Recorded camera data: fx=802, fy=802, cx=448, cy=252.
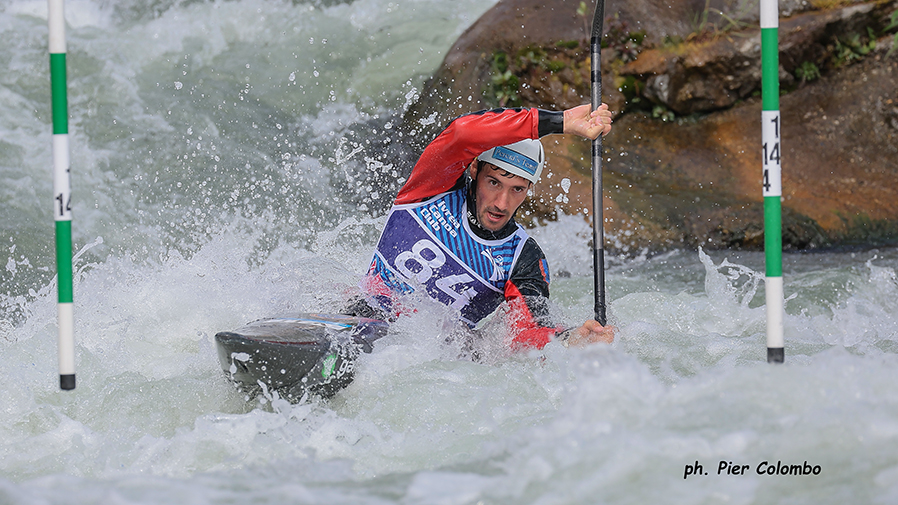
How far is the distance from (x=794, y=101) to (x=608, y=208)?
8.32 feet

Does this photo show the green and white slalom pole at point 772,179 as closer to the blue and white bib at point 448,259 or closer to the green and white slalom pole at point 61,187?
the blue and white bib at point 448,259

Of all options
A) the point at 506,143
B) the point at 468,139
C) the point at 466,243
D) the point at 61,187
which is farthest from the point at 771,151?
the point at 61,187

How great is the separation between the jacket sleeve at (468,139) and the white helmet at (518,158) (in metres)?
0.12

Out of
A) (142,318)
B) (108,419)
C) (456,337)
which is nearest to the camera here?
(108,419)

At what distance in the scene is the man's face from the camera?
3701 mm

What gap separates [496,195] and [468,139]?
36 centimetres

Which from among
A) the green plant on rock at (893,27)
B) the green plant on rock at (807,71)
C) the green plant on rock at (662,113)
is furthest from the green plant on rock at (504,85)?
the green plant on rock at (893,27)

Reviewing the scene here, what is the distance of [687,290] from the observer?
604 centimetres

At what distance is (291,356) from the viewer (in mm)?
2932

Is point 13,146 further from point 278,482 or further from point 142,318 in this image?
point 278,482

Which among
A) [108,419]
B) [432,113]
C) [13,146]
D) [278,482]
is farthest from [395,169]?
[278,482]

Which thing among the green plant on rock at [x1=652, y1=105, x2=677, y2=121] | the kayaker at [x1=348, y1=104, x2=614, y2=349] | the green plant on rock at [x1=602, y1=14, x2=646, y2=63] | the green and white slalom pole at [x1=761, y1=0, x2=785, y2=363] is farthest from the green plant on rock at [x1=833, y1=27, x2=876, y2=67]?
the green and white slalom pole at [x1=761, y1=0, x2=785, y2=363]

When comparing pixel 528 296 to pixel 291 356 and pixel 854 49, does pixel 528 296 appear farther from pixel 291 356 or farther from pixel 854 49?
pixel 854 49

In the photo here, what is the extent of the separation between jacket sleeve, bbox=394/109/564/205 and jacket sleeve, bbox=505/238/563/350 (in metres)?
0.52
